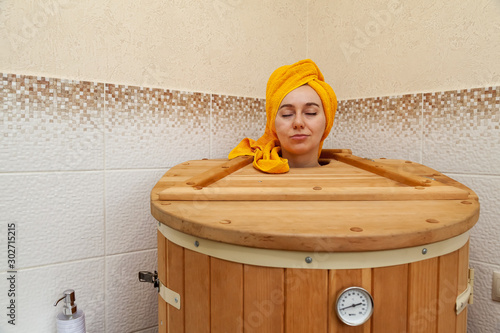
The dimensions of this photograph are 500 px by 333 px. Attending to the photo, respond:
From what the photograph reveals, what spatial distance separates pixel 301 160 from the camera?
3.78ft

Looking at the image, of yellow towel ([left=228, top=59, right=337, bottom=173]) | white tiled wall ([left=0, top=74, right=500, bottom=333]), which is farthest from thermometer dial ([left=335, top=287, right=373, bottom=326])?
white tiled wall ([left=0, top=74, right=500, bottom=333])

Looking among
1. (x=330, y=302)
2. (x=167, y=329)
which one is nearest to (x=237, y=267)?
(x=330, y=302)

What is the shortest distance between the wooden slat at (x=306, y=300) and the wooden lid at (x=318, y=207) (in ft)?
0.19

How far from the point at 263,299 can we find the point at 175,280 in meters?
0.23

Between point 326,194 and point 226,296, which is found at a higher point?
point 326,194

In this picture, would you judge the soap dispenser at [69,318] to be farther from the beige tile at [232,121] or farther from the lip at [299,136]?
the lip at [299,136]

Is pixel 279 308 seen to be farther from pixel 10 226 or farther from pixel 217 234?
pixel 10 226

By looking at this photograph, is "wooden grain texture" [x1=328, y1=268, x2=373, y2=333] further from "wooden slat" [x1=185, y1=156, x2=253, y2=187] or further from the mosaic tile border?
the mosaic tile border

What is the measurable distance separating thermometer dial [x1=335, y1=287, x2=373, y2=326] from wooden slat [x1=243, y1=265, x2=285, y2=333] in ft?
0.34

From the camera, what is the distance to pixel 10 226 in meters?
1.05

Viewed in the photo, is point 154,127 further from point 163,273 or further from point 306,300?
point 306,300

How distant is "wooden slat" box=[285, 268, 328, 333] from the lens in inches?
22.9

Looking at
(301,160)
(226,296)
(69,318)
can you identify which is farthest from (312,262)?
(69,318)

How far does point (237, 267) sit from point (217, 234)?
0.07 meters
